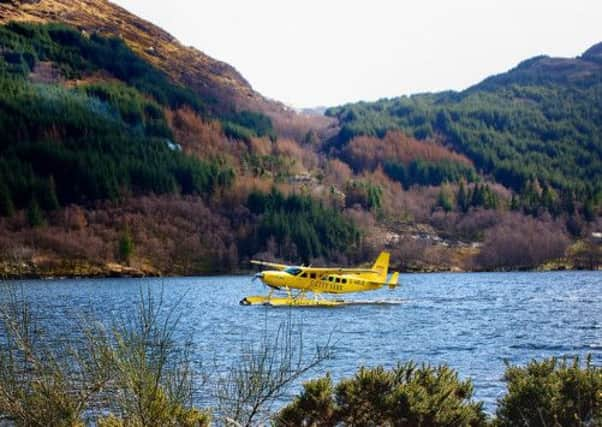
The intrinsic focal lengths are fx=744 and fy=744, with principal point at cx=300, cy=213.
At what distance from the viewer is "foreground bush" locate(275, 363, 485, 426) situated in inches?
619

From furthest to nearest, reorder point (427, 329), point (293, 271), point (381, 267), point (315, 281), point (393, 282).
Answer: point (393, 282) < point (381, 267) < point (315, 281) < point (293, 271) < point (427, 329)

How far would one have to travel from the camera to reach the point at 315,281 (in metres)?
73.7

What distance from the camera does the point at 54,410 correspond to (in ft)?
39.2

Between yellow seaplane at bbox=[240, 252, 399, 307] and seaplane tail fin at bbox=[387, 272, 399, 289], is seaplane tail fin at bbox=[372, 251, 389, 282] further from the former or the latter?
seaplane tail fin at bbox=[387, 272, 399, 289]

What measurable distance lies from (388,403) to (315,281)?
5784cm

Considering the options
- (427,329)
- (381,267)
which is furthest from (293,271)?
(427,329)

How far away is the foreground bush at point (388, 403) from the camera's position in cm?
1572

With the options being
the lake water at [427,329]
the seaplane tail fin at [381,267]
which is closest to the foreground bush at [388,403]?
the lake water at [427,329]

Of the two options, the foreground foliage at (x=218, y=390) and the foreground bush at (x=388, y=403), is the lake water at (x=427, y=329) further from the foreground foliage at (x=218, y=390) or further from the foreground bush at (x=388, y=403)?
the foreground foliage at (x=218, y=390)

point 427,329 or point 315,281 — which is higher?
point 315,281

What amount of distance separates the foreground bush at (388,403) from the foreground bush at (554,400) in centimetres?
95

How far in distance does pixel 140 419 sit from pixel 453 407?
726 cm

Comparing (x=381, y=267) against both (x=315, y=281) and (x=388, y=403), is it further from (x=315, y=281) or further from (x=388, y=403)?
(x=388, y=403)

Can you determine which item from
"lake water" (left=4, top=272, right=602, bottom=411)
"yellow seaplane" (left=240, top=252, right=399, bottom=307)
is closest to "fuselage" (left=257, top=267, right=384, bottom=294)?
"yellow seaplane" (left=240, top=252, right=399, bottom=307)
